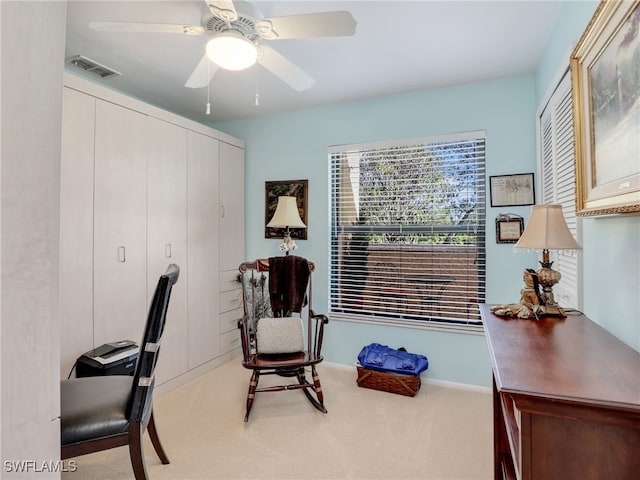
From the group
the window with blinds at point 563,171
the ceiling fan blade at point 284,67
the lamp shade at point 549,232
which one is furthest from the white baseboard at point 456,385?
the ceiling fan blade at point 284,67

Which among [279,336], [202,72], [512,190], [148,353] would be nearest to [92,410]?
[148,353]

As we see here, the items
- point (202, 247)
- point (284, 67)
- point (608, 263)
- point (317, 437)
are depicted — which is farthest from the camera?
point (202, 247)

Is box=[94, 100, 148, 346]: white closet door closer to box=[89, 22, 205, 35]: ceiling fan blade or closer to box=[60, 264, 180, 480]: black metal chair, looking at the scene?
box=[60, 264, 180, 480]: black metal chair

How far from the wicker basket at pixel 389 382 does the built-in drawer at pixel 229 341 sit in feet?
4.55

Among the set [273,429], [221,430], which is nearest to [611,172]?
[273,429]

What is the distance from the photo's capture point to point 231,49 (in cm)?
165

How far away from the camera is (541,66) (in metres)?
2.46

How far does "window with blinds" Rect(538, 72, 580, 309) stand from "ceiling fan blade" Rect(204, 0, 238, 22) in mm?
1578

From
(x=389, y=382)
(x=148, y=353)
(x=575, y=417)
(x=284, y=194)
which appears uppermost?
(x=284, y=194)

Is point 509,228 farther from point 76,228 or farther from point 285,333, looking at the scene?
point 76,228

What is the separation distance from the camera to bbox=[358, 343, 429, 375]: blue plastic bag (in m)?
2.81

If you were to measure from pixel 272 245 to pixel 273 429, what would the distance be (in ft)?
6.09

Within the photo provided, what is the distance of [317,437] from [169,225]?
1.98 metres

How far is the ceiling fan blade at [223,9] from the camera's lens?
1.42 meters
